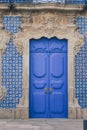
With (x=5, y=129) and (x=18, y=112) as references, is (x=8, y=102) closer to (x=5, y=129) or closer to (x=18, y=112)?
(x=18, y=112)

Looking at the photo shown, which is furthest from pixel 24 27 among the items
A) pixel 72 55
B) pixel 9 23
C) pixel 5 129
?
pixel 5 129

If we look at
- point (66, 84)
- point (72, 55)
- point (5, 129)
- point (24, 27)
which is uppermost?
point (24, 27)

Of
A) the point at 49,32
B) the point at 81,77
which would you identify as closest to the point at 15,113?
the point at 81,77

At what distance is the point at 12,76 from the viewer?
11.6m

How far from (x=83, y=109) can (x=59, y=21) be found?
2.66 metres

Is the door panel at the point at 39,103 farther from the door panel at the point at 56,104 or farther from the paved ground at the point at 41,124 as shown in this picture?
the paved ground at the point at 41,124

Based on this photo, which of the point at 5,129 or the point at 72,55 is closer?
the point at 5,129

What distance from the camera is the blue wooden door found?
11.6 meters

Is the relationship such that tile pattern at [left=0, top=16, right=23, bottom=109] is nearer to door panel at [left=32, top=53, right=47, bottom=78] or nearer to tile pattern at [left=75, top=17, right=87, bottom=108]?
door panel at [left=32, top=53, right=47, bottom=78]

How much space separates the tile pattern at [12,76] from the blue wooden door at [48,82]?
0.37 meters

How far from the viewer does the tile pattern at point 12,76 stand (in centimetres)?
1157

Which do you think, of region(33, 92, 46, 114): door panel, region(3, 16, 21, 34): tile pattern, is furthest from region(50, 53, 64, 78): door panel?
region(3, 16, 21, 34): tile pattern

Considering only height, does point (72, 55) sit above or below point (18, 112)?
above

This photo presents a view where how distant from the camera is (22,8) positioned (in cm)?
1159
